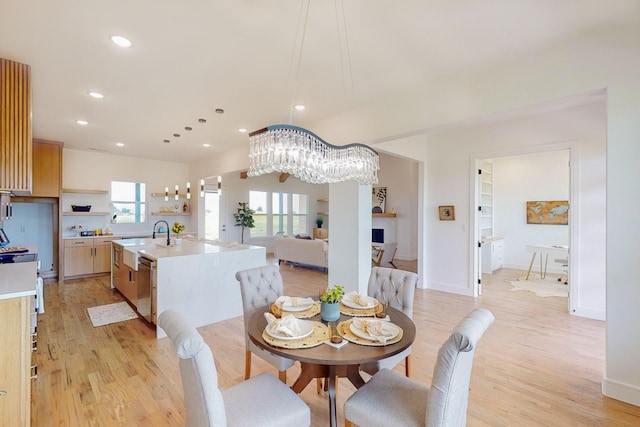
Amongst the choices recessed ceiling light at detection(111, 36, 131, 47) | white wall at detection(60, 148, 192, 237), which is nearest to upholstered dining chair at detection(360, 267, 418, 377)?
recessed ceiling light at detection(111, 36, 131, 47)

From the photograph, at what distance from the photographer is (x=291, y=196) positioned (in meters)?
10.6

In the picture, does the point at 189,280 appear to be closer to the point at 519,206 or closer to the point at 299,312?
the point at 299,312

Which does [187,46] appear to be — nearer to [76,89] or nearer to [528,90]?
[76,89]

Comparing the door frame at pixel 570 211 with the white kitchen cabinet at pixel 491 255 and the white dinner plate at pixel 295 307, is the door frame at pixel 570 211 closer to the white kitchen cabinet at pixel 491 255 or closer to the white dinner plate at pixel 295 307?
the white kitchen cabinet at pixel 491 255

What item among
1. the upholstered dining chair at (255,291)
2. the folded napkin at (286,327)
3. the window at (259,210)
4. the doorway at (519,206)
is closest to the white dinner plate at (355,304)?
the folded napkin at (286,327)

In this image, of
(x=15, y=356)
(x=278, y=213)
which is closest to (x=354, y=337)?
(x=15, y=356)

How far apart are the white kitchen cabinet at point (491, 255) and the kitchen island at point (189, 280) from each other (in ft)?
17.0

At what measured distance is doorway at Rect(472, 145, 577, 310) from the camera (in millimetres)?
6754

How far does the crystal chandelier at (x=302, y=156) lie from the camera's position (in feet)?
7.20

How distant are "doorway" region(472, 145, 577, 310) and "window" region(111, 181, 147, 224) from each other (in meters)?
7.95

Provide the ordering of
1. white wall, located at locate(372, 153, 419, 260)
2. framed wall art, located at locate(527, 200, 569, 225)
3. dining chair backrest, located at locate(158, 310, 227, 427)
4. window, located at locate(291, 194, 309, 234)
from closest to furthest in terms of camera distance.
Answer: dining chair backrest, located at locate(158, 310, 227, 427) < framed wall art, located at locate(527, 200, 569, 225) < white wall, located at locate(372, 153, 419, 260) < window, located at locate(291, 194, 309, 234)

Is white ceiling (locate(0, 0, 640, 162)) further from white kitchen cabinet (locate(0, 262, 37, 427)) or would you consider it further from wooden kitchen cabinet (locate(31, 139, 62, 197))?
wooden kitchen cabinet (locate(31, 139, 62, 197))

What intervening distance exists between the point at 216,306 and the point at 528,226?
7262mm

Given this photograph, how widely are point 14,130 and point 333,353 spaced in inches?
126
